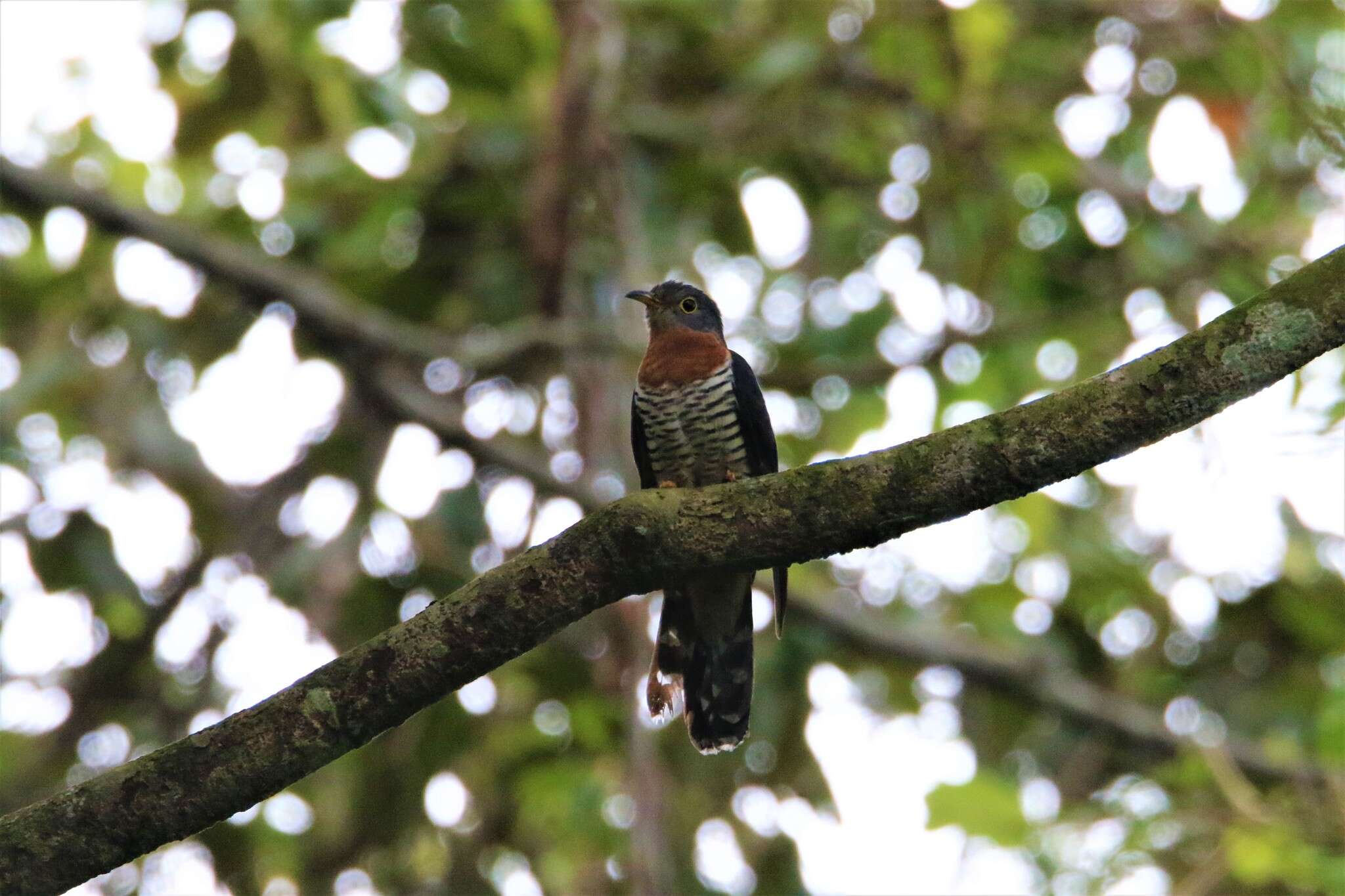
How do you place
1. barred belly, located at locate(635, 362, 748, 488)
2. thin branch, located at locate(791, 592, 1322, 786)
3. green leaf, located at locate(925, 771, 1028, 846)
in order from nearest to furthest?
green leaf, located at locate(925, 771, 1028, 846) → barred belly, located at locate(635, 362, 748, 488) → thin branch, located at locate(791, 592, 1322, 786)

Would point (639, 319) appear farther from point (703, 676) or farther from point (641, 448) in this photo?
point (703, 676)

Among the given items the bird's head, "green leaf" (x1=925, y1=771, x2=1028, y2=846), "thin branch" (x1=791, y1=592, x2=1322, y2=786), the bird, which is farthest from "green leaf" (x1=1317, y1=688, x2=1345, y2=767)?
the bird's head

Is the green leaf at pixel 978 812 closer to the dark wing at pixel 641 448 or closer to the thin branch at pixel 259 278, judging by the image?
the dark wing at pixel 641 448

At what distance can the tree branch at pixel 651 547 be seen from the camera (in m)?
2.36

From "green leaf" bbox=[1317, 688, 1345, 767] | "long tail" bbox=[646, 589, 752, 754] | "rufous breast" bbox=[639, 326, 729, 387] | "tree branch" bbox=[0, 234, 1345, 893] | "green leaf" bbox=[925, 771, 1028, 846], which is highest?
"tree branch" bbox=[0, 234, 1345, 893]

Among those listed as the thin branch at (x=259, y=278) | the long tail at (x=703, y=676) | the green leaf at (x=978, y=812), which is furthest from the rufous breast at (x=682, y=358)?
the green leaf at (x=978, y=812)

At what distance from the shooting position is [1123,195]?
622cm

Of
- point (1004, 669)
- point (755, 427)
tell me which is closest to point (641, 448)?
point (755, 427)

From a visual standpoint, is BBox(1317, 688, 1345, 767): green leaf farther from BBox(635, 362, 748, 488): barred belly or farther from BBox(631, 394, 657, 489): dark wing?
BBox(631, 394, 657, 489): dark wing

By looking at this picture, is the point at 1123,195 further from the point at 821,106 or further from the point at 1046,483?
the point at 1046,483

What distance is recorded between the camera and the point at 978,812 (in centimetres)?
417

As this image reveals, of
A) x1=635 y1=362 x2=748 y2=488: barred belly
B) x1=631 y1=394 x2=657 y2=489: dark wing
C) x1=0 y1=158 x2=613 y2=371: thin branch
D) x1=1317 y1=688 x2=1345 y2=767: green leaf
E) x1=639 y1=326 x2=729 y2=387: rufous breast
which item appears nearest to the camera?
x1=1317 y1=688 x2=1345 y2=767: green leaf

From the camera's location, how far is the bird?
421 centimetres

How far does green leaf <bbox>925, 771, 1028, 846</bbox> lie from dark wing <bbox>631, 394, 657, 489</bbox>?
1.42 meters
